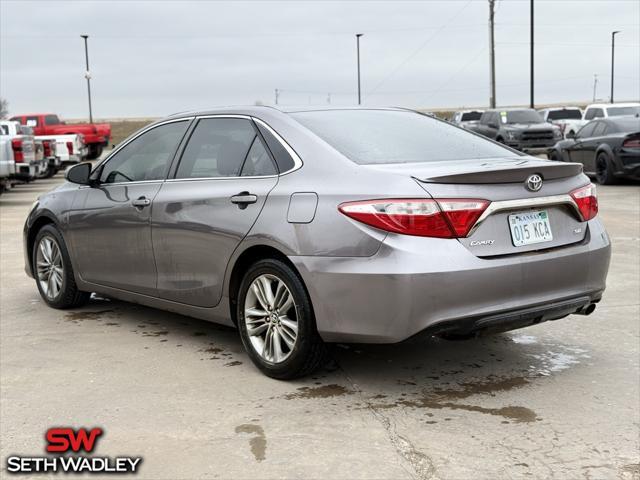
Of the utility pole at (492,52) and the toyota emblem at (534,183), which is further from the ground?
the utility pole at (492,52)

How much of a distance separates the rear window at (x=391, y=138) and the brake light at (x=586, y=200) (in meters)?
0.52

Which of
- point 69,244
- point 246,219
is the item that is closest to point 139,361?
point 246,219

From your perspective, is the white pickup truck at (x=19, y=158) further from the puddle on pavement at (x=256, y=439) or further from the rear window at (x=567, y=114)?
the rear window at (x=567, y=114)

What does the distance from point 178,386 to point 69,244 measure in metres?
2.32

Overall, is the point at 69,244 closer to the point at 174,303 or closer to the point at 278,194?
the point at 174,303

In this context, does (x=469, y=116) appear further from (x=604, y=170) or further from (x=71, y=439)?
(x=71, y=439)

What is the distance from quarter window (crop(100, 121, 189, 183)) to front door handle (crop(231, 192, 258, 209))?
93cm

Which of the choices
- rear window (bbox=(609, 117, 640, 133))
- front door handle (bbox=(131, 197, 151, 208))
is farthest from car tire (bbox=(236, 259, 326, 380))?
rear window (bbox=(609, 117, 640, 133))

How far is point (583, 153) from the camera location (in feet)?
61.9

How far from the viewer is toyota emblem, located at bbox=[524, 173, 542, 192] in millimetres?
4422

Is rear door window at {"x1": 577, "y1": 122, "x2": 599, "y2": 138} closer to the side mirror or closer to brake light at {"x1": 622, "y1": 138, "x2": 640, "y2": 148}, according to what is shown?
brake light at {"x1": 622, "y1": 138, "x2": 640, "y2": 148}

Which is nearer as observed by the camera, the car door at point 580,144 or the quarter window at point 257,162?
the quarter window at point 257,162

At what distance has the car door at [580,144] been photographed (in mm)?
18875

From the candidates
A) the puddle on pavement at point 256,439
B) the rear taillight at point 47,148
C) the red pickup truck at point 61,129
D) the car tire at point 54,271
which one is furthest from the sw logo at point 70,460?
the red pickup truck at point 61,129
